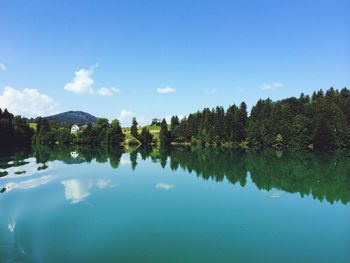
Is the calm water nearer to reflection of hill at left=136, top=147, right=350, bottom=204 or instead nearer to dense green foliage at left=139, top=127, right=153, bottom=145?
reflection of hill at left=136, top=147, right=350, bottom=204

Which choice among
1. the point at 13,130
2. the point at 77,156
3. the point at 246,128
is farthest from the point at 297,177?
the point at 13,130

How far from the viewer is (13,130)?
108 meters

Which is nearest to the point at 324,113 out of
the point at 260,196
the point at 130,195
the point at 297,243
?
the point at 260,196

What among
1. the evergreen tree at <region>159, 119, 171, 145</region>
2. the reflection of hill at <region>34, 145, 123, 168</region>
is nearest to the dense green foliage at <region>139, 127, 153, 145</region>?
the evergreen tree at <region>159, 119, 171, 145</region>

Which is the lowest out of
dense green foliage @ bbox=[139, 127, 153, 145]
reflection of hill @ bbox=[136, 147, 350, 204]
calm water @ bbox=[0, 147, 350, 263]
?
reflection of hill @ bbox=[136, 147, 350, 204]

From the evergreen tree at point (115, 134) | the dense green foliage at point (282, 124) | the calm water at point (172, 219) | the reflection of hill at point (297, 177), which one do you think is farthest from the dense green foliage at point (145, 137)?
the calm water at point (172, 219)

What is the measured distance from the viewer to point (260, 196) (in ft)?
92.9

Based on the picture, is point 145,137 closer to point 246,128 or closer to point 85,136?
point 85,136

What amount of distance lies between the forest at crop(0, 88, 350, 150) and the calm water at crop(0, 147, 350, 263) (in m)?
49.6

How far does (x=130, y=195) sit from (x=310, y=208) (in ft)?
46.1

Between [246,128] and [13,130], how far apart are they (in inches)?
2911

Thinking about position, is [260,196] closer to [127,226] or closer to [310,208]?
[310,208]

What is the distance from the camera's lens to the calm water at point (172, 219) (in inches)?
572

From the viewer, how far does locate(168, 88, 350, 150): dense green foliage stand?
270 feet
